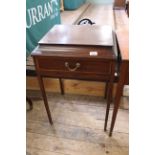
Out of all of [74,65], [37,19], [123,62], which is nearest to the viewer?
[123,62]

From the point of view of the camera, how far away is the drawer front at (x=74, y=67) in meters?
1.05

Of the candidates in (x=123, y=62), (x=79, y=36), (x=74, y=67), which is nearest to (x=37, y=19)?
(x=79, y=36)

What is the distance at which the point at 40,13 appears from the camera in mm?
2070

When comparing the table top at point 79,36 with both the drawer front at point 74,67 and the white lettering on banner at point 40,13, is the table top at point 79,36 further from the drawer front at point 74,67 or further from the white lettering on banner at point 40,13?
the white lettering on banner at point 40,13

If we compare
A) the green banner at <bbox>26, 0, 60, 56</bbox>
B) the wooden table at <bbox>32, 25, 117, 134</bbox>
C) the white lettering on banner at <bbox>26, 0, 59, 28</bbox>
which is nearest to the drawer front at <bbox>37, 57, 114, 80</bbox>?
the wooden table at <bbox>32, 25, 117, 134</bbox>

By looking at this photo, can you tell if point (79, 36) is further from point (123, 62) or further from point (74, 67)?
point (123, 62)

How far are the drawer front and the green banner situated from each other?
75 centimetres

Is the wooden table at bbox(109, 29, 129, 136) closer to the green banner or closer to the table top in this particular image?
the table top

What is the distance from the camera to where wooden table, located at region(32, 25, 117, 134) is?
103 cm

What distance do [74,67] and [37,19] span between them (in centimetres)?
114
